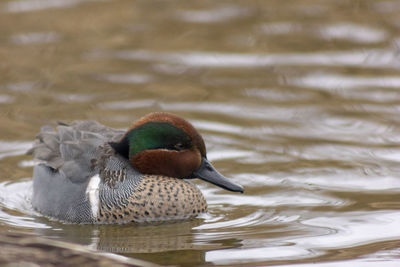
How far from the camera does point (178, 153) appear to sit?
23.5 feet

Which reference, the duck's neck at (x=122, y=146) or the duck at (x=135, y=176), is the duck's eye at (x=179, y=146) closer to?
the duck at (x=135, y=176)

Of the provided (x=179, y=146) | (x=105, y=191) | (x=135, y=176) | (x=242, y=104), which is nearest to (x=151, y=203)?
(x=135, y=176)

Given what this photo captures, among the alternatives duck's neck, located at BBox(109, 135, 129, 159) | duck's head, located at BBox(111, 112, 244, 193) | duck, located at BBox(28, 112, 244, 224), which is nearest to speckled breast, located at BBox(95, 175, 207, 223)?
duck, located at BBox(28, 112, 244, 224)

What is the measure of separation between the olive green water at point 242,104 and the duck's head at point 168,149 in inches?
15.4

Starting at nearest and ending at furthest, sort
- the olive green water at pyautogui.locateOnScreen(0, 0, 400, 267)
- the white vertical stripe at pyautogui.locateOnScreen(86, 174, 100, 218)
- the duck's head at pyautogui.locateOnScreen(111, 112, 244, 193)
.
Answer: the olive green water at pyautogui.locateOnScreen(0, 0, 400, 267)
the duck's head at pyautogui.locateOnScreen(111, 112, 244, 193)
the white vertical stripe at pyautogui.locateOnScreen(86, 174, 100, 218)

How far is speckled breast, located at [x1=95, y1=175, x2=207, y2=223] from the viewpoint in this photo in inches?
283

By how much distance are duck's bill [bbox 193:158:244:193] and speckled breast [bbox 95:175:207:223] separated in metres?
0.20

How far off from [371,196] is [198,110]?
285 centimetres

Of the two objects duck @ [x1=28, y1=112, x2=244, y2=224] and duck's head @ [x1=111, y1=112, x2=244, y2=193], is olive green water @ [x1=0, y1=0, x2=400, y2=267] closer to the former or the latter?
duck @ [x1=28, y1=112, x2=244, y2=224]

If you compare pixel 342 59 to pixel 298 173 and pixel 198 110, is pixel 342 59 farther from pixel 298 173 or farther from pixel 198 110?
pixel 298 173

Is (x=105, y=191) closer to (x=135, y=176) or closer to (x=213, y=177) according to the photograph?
(x=135, y=176)

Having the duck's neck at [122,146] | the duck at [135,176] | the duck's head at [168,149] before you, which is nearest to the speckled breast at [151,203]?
the duck at [135,176]

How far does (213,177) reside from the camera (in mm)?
7168

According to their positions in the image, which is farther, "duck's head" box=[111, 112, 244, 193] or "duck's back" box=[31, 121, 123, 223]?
"duck's back" box=[31, 121, 123, 223]
